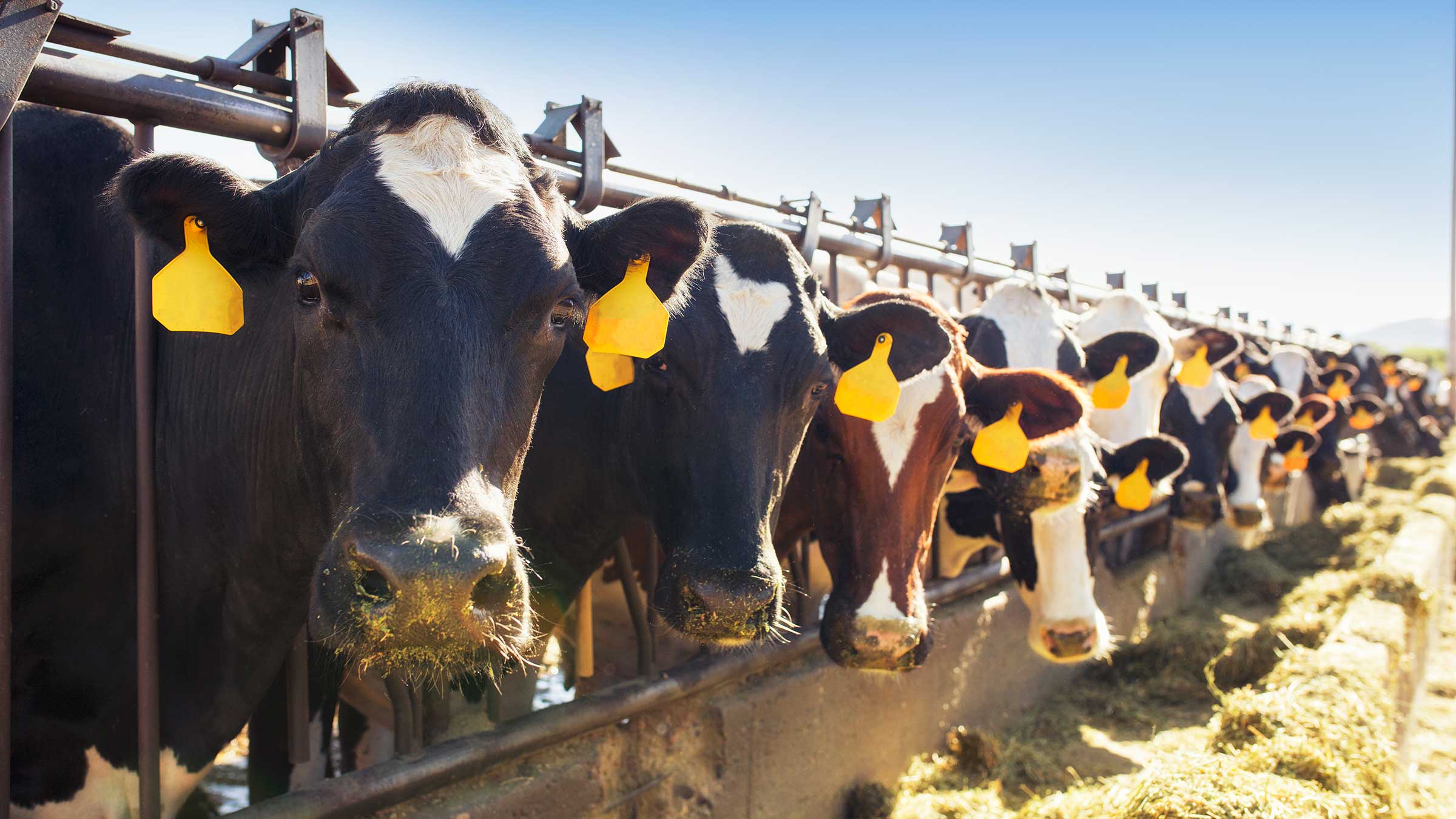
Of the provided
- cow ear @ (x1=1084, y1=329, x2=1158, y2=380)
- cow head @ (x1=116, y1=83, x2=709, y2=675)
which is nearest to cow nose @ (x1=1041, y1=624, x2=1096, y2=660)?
cow ear @ (x1=1084, y1=329, x2=1158, y2=380)

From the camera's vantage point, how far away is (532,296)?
180 cm

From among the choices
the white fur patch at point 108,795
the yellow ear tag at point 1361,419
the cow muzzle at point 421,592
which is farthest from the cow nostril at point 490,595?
the yellow ear tag at point 1361,419

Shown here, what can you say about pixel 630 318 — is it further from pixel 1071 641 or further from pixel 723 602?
pixel 1071 641

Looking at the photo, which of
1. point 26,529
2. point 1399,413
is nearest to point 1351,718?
point 26,529

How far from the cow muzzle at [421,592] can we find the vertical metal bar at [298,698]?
37.8 inches

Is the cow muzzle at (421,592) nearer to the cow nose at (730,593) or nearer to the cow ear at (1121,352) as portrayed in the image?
the cow nose at (730,593)

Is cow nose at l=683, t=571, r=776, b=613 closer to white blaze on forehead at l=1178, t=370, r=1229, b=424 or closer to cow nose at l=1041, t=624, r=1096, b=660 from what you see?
cow nose at l=1041, t=624, r=1096, b=660

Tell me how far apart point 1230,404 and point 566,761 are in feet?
20.6

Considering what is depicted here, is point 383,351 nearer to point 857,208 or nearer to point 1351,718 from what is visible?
point 857,208

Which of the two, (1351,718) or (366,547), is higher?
(366,547)

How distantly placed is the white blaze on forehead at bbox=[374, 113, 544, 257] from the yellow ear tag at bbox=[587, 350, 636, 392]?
27.5 inches

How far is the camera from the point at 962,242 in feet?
17.5

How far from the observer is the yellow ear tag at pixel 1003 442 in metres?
3.70

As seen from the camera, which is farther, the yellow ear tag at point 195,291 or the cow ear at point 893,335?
the cow ear at point 893,335
